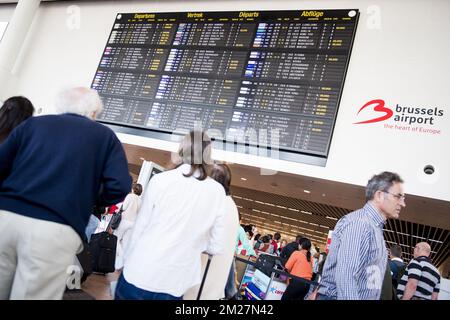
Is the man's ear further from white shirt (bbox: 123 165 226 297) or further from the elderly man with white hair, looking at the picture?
the elderly man with white hair

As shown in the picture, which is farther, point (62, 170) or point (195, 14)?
point (195, 14)

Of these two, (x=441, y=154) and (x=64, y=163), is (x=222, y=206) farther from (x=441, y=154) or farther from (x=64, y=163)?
(x=441, y=154)

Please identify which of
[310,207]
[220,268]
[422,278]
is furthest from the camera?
[310,207]

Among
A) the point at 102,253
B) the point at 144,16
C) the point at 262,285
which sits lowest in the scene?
the point at 102,253

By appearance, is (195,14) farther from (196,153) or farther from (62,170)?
(62,170)

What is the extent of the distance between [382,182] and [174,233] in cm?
140

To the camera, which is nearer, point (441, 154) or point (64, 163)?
point (64, 163)

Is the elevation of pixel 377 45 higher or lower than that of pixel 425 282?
higher

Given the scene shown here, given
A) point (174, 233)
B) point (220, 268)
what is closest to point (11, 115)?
point (174, 233)

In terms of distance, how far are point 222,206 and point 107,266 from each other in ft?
10.2

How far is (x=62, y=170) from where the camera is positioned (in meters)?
1.89

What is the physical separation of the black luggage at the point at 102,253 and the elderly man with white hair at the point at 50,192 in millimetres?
2885
